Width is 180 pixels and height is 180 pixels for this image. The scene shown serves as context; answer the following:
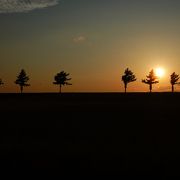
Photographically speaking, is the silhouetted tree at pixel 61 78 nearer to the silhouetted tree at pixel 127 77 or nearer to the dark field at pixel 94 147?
the silhouetted tree at pixel 127 77

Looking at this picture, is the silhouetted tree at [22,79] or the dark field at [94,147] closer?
the dark field at [94,147]

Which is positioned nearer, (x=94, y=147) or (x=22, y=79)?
(x=94, y=147)

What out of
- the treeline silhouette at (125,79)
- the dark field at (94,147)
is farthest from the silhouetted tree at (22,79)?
the dark field at (94,147)

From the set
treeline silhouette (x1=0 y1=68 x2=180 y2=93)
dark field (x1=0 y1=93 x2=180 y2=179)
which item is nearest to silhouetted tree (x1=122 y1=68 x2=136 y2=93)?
treeline silhouette (x1=0 y1=68 x2=180 y2=93)

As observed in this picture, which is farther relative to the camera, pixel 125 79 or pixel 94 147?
pixel 125 79

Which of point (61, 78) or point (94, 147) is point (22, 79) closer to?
point (61, 78)

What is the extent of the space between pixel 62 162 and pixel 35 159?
4.07 feet

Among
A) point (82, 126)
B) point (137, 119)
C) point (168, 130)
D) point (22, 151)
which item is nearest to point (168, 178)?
point (22, 151)

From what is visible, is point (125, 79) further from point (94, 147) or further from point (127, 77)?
point (94, 147)

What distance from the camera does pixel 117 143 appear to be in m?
17.1

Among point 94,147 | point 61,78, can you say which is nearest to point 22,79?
point 61,78

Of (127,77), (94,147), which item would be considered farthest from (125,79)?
(94,147)

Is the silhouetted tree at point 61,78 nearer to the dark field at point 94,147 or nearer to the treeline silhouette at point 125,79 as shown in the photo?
the treeline silhouette at point 125,79

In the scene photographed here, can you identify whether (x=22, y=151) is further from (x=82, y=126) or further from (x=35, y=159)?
(x=82, y=126)
